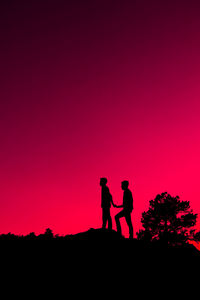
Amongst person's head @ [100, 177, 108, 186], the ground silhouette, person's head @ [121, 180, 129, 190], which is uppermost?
person's head @ [100, 177, 108, 186]

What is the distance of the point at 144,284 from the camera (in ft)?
32.7

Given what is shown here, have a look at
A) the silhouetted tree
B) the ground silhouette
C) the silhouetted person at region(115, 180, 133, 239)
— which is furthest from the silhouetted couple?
the silhouetted tree

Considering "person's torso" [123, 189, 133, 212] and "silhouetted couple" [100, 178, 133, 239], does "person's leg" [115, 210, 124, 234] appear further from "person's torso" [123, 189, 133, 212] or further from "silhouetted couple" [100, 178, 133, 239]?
"person's torso" [123, 189, 133, 212]

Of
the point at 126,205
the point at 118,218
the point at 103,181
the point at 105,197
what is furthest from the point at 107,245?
the point at 103,181

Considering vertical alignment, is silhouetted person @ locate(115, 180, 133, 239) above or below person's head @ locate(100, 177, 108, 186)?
below

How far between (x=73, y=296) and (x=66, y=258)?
2.64 m

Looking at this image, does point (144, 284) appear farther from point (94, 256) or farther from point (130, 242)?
point (130, 242)

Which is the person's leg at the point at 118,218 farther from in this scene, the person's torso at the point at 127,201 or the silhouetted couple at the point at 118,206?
the person's torso at the point at 127,201

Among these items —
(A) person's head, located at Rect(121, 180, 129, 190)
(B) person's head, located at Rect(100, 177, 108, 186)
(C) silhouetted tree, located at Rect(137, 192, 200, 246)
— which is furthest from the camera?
(C) silhouetted tree, located at Rect(137, 192, 200, 246)

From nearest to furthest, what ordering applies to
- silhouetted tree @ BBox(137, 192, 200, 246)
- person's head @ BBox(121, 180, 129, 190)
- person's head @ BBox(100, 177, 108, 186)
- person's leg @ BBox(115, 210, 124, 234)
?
person's head @ BBox(121, 180, 129, 190) < person's leg @ BBox(115, 210, 124, 234) < person's head @ BBox(100, 177, 108, 186) < silhouetted tree @ BBox(137, 192, 200, 246)

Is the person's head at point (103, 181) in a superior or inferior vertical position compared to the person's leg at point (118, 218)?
superior

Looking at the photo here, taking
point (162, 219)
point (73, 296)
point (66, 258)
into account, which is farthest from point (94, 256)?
point (162, 219)

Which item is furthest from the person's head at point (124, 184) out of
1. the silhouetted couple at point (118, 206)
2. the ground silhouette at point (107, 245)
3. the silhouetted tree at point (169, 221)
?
the silhouetted tree at point (169, 221)

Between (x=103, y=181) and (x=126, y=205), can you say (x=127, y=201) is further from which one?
(x=103, y=181)
